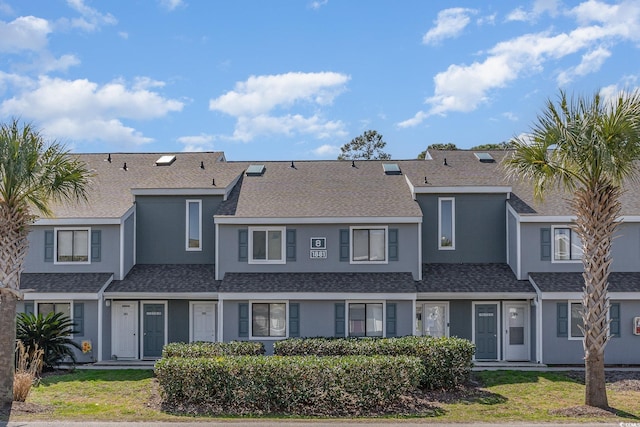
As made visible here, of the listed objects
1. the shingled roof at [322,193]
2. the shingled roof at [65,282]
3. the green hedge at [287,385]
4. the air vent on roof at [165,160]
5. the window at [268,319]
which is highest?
the air vent on roof at [165,160]

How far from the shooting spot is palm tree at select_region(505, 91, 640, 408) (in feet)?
44.7

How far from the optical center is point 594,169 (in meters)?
14.0

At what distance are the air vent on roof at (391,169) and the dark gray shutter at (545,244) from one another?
6520 mm

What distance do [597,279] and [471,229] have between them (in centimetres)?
883

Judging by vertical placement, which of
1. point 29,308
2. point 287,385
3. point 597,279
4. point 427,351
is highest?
point 597,279

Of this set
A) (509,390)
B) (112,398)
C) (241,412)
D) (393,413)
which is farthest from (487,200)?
(112,398)

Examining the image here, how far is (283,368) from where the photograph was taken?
1388 cm

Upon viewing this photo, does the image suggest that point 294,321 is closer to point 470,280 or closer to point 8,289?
point 470,280

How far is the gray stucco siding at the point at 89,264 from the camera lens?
71.9 ft

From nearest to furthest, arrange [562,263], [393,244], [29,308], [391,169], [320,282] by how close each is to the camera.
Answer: [320,282] < [29,308] < [562,263] < [393,244] < [391,169]

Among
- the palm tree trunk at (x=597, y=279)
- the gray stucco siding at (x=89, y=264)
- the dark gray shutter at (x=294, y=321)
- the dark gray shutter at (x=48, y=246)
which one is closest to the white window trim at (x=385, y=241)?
the dark gray shutter at (x=294, y=321)

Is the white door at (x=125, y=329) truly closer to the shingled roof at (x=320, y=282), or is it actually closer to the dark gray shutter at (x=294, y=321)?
the shingled roof at (x=320, y=282)

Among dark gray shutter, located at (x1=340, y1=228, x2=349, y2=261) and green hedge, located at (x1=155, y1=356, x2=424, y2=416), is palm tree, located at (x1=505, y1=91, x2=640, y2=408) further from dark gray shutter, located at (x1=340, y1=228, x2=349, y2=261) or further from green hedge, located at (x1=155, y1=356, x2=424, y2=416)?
dark gray shutter, located at (x1=340, y1=228, x2=349, y2=261)

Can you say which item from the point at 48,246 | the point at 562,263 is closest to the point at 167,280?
the point at 48,246
